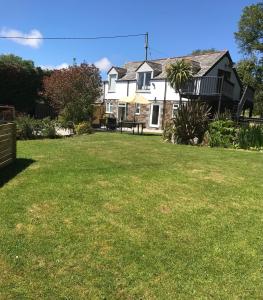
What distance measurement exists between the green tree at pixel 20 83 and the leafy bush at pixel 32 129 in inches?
491

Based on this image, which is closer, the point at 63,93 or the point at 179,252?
the point at 179,252

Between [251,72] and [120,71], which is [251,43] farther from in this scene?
[120,71]

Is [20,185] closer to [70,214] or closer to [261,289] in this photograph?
[70,214]

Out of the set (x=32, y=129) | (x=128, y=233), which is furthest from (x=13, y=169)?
(x=32, y=129)

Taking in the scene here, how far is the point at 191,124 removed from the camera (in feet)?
59.0

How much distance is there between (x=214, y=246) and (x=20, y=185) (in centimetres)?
425

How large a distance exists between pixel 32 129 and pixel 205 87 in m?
12.8

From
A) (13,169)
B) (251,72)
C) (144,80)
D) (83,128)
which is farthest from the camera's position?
(251,72)

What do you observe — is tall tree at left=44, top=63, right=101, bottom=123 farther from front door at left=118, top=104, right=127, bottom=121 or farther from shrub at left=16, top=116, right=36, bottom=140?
front door at left=118, top=104, right=127, bottom=121

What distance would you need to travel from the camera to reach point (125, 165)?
1041 centimetres

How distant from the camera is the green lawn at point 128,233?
4.47m

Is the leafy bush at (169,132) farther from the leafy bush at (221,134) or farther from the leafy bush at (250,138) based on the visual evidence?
the leafy bush at (250,138)

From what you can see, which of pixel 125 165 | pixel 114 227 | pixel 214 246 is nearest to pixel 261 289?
pixel 214 246

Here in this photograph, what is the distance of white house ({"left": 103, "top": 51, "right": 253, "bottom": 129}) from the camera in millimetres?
26203
